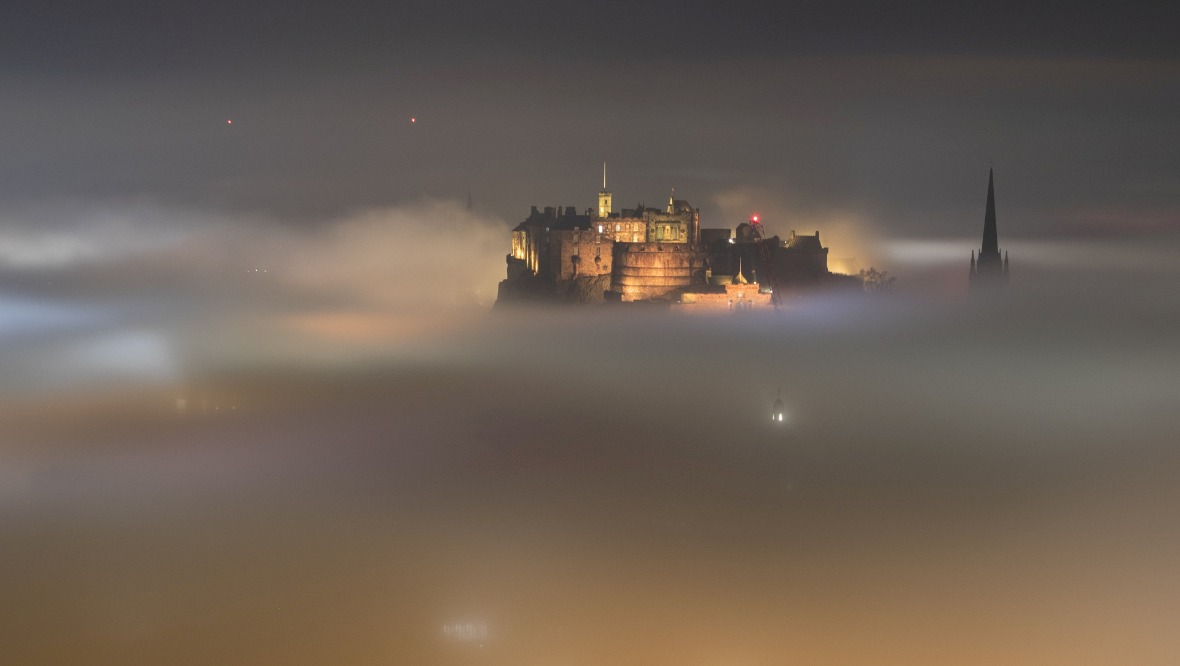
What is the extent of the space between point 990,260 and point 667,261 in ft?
121

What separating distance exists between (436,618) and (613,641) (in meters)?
5.08

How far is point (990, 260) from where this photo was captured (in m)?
92.3

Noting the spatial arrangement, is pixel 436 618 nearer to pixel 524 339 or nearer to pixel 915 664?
pixel 915 664

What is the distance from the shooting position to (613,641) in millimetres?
32750

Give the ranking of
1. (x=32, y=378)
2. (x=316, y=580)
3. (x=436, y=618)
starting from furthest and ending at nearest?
(x=32, y=378), (x=316, y=580), (x=436, y=618)

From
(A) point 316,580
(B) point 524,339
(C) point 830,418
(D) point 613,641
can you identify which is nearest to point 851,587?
(D) point 613,641

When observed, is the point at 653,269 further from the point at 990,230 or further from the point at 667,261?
the point at 990,230

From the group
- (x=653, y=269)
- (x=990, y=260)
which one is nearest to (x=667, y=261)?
(x=653, y=269)

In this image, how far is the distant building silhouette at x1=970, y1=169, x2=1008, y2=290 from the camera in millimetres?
91875

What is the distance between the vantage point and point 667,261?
64.7 m

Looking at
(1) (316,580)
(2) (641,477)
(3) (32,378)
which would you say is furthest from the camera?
(3) (32,378)

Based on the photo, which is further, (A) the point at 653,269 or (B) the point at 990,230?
(B) the point at 990,230

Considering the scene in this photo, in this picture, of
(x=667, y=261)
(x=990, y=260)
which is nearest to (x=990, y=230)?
(x=990, y=260)

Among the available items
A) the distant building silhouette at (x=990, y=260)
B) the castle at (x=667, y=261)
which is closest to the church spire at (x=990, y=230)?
the distant building silhouette at (x=990, y=260)
